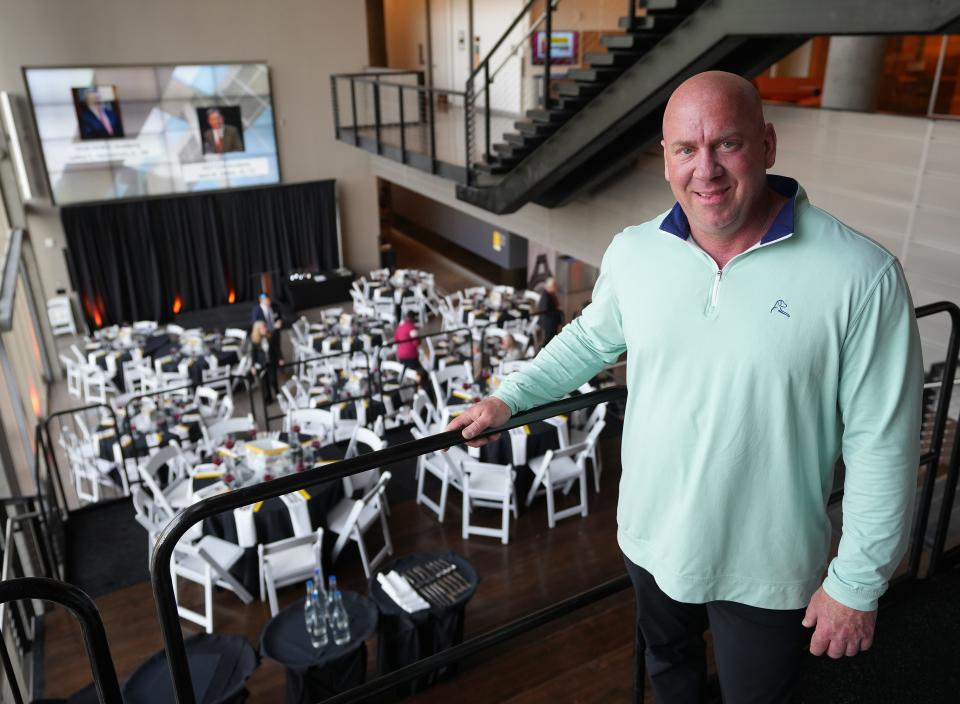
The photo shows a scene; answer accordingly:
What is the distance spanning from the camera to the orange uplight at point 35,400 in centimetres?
1185

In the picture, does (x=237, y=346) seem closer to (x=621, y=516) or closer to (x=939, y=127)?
(x=939, y=127)

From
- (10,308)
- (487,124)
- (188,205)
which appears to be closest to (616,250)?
(487,124)

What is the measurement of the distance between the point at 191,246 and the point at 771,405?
17.0 m

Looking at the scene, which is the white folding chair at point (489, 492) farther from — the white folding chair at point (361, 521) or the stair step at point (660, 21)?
the stair step at point (660, 21)

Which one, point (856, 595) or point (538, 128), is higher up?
point (538, 128)

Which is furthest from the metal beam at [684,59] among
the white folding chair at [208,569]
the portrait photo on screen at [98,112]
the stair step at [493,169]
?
the portrait photo on screen at [98,112]

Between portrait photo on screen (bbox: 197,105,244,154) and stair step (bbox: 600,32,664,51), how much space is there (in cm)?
1210

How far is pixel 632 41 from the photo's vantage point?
558 centimetres

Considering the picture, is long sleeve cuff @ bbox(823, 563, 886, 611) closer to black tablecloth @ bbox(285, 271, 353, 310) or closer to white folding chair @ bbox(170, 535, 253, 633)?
white folding chair @ bbox(170, 535, 253, 633)

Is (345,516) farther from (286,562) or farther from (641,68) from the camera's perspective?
(641,68)

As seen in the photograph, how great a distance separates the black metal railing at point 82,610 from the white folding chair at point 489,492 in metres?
5.25

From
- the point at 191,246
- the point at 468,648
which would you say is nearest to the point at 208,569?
the point at 468,648

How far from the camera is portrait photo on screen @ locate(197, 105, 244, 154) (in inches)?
615

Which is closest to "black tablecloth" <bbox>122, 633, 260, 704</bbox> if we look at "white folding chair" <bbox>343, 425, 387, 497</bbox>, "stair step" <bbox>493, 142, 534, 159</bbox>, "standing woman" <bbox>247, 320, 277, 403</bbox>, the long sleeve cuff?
"white folding chair" <bbox>343, 425, 387, 497</bbox>
